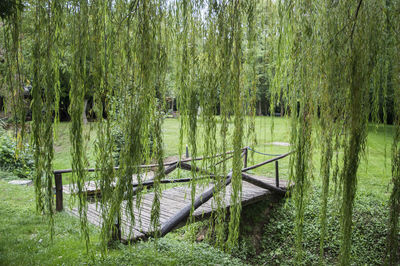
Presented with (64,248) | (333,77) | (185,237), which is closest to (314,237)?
(185,237)

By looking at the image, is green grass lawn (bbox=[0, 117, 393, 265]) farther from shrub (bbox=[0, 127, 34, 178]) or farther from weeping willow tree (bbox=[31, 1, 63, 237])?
shrub (bbox=[0, 127, 34, 178])

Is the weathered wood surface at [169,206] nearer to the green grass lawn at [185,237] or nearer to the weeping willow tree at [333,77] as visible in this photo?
the green grass lawn at [185,237]

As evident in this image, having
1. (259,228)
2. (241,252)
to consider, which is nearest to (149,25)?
(241,252)

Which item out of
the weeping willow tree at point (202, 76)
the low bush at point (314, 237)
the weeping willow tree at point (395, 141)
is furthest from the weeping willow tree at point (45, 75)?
the low bush at point (314, 237)

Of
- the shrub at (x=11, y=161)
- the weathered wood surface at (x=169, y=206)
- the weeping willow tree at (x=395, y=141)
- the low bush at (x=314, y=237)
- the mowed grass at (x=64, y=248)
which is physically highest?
the weeping willow tree at (x=395, y=141)

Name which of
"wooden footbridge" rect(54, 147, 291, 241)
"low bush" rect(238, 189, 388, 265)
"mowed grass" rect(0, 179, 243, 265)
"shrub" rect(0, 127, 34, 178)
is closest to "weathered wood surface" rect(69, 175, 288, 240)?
"wooden footbridge" rect(54, 147, 291, 241)

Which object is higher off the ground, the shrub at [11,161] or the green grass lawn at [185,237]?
the shrub at [11,161]

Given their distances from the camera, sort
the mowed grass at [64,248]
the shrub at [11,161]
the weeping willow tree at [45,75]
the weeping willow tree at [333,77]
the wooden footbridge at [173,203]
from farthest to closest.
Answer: the shrub at [11,161] → the wooden footbridge at [173,203] → the mowed grass at [64,248] → the weeping willow tree at [333,77] → the weeping willow tree at [45,75]

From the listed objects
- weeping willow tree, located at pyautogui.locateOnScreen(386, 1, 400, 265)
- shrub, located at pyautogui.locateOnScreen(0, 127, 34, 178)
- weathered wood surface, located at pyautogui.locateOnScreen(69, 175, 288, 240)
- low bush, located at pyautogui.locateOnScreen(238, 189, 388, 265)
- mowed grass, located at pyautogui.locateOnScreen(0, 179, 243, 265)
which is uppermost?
weeping willow tree, located at pyautogui.locateOnScreen(386, 1, 400, 265)

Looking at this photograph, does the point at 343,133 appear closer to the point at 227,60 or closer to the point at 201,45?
the point at 227,60

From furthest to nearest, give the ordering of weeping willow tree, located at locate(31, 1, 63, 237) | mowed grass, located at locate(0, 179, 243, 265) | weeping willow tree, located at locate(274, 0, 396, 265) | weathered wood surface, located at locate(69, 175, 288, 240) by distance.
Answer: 1. weathered wood surface, located at locate(69, 175, 288, 240)
2. mowed grass, located at locate(0, 179, 243, 265)
3. weeping willow tree, located at locate(274, 0, 396, 265)
4. weeping willow tree, located at locate(31, 1, 63, 237)

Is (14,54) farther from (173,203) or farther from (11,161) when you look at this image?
(11,161)

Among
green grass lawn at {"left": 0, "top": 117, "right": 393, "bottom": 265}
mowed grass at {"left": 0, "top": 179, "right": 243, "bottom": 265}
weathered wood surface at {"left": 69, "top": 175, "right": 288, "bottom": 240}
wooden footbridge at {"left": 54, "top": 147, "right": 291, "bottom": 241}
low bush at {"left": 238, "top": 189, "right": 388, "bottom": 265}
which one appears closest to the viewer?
mowed grass at {"left": 0, "top": 179, "right": 243, "bottom": 265}

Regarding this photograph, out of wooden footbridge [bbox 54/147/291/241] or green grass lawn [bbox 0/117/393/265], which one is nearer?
green grass lawn [bbox 0/117/393/265]
